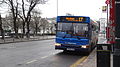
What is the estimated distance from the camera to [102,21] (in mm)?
25156

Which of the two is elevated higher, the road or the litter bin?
the litter bin

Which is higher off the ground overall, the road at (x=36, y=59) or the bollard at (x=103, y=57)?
the bollard at (x=103, y=57)

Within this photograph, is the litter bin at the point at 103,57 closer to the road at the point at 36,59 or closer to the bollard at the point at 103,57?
the bollard at the point at 103,57

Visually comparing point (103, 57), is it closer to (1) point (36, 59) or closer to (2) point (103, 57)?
(2) point (103, 57)

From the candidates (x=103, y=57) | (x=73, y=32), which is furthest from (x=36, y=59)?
(x=103, y=57)

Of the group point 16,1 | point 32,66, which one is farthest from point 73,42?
point 16,1

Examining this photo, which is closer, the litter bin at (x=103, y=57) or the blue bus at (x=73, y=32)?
the litter bin at (x=103, y=57)

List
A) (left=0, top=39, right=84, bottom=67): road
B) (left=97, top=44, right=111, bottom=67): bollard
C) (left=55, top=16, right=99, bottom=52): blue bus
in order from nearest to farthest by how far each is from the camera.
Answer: (left=97, top=44, right=111, bottom=67): bollard
(left=0, top=39, right=84, bottom=67): road
(left=55, top=16, right=99, bottom=52): blue bus

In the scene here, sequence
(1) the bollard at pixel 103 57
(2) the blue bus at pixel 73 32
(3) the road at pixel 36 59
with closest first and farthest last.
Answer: (1) the bollard at pixel 103 57 < (3) the road at pixel 36 59 < (2) the blue bus at pixel 73 32

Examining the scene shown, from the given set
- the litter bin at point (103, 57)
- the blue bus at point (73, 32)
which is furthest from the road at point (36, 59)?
the litter bin at point (103, 57)

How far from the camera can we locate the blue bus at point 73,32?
15453 mm

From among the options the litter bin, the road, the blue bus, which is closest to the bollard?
the litter bin

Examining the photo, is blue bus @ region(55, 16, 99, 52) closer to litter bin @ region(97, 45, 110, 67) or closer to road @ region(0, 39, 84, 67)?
road @ region(0, 39, 84, 67)

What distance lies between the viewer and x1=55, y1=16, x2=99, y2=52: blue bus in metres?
15.5
